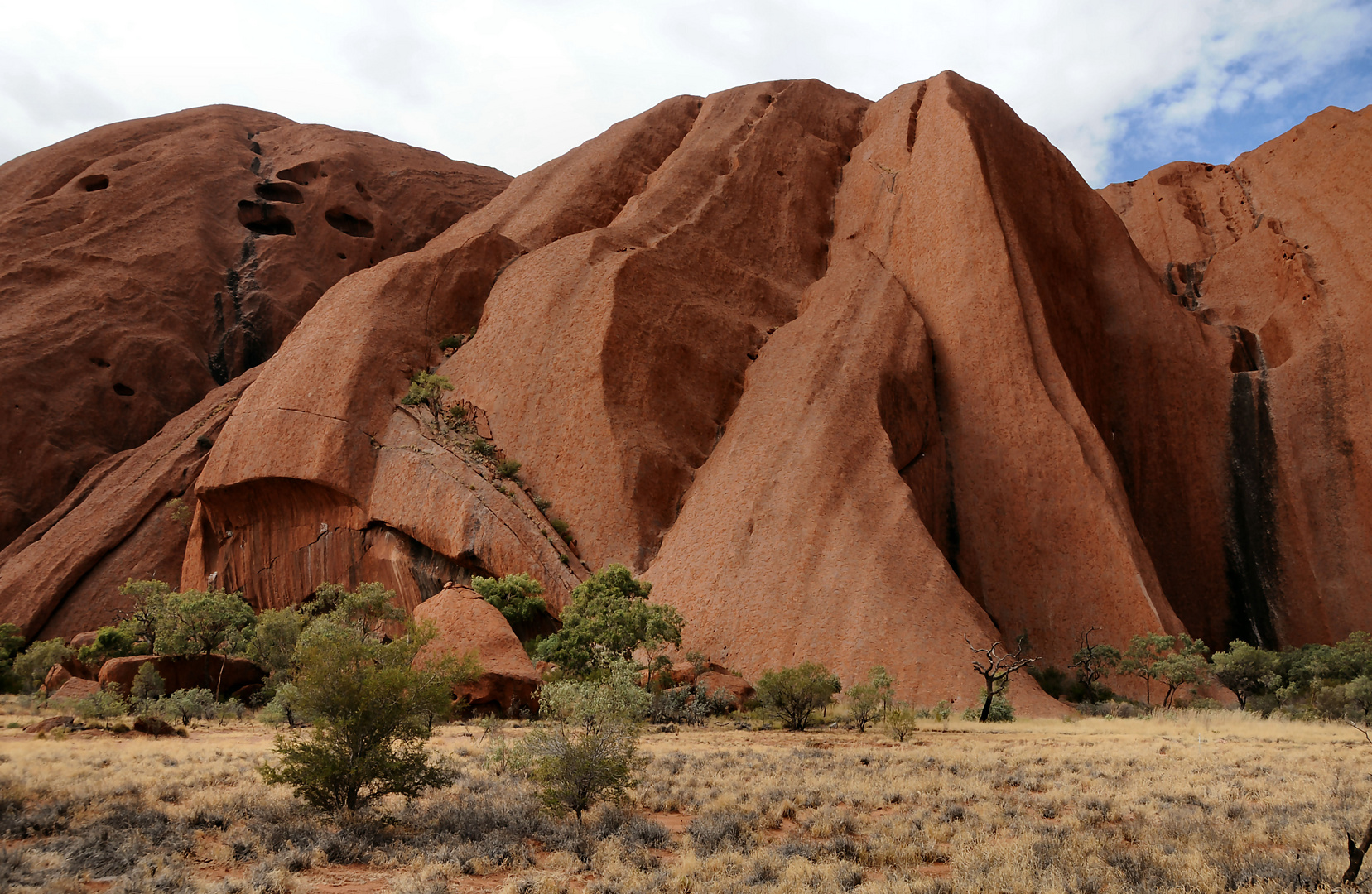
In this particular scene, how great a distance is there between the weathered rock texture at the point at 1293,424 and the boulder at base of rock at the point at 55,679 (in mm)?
40618

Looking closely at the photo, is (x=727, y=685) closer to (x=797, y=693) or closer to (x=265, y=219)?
(x=797, y=693)

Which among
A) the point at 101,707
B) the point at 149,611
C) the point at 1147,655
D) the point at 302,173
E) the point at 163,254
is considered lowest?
the point at 101,707

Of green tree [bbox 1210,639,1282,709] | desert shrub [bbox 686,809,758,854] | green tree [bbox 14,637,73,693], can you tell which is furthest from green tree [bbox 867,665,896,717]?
green tree [bbox 14,637,73,693]

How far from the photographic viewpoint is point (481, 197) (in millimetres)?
65125

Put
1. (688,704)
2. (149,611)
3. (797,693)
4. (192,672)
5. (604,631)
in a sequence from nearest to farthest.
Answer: (797,693)
(688,704)
(604,631)
(192,672)
(149,611)

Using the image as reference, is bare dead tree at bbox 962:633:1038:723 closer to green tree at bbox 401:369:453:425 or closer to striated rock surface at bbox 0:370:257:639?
green tree at bbox 401:369:453:425

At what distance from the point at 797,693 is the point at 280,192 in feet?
179

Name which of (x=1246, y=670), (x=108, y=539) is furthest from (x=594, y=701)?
(x=108, y=539)

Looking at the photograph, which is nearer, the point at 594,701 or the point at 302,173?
the point at 594,701

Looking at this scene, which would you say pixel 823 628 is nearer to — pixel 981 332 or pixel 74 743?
pixel 981 332

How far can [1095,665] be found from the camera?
2641 centimetres

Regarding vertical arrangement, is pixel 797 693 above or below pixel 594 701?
below

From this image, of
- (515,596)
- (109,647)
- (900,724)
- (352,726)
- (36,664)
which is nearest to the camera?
(352,726)

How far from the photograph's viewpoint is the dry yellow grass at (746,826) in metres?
7.36
